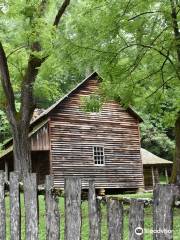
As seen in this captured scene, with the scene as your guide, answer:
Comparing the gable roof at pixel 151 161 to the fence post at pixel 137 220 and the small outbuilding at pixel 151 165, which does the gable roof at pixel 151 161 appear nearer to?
the small outbuilding at pixel 151 165

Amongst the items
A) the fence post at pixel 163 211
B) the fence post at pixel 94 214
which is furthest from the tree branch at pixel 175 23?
the fence post at pixel 163 211

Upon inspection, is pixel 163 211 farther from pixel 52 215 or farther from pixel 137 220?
pixel 52 215

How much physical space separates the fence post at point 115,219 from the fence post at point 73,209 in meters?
0.45

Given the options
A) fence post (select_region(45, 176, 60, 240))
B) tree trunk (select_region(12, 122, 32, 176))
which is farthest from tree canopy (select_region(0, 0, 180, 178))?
fence post (select_region(45, 176, 60, 240))

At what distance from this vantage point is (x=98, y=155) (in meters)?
30.0

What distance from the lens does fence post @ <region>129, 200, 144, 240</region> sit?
11.8 feet

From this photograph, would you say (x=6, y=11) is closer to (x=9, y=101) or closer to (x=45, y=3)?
(x=45, y=3)

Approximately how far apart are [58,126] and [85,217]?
16.4 m

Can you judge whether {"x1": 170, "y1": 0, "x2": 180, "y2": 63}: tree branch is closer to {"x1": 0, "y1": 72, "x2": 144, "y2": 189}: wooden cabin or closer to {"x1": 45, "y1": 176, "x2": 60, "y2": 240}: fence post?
{"x1": 45, "y1": 176, "x2": 60, "y2": 240}: fence post

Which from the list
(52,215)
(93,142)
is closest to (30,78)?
(93,142)

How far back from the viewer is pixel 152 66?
15.6 meters

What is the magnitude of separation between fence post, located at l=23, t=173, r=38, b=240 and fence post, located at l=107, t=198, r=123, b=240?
1138 mm

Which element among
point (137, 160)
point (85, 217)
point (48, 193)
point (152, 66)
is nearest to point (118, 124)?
point (137, 160)

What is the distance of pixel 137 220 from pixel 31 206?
1.54 m
